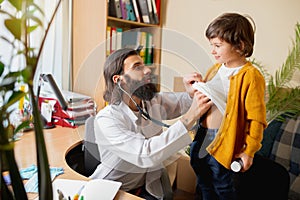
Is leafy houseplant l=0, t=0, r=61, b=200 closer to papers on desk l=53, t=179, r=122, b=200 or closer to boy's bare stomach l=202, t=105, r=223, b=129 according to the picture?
papers on desk l=53, t=179, r=122, b=200

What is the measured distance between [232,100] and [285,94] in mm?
1191

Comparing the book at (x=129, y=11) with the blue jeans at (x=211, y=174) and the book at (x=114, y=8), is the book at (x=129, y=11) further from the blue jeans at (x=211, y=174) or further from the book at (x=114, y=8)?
the blue jeans at (x=211, y=174)

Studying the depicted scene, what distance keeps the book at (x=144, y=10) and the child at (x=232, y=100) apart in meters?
1.52

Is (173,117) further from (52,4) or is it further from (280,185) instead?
(52,4)

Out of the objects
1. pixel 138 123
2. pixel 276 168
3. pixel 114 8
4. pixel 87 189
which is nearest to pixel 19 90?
pixel 87 189

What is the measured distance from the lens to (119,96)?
1.26 meters

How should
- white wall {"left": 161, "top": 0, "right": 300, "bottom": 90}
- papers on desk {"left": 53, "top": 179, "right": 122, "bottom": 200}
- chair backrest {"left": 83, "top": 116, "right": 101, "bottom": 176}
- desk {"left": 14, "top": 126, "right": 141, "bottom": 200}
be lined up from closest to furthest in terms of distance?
papers on desk {"left": 53, "top": 179, "right": 122, "bottom": 200} → desk {"left": 14, "top": 126, "right": 141, "bottom": 200} → chair backrest {"left": 83, "top": 116, "right": 101, "bottom": 176} → white wall {"left": 161, "top": 0, "right": 300, "bottom": 90}

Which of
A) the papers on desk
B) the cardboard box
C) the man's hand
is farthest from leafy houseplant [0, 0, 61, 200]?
the cardboard box

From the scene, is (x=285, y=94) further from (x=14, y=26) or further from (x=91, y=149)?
(x=14, y=26)

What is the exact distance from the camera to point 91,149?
1.44 m

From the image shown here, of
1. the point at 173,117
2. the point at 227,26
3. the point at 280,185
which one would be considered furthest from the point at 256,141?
the point at 280,185

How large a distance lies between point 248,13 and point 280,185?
1.43 meters

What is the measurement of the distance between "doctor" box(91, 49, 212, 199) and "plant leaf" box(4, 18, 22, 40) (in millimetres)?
694

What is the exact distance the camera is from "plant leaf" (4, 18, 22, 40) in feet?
1.66
